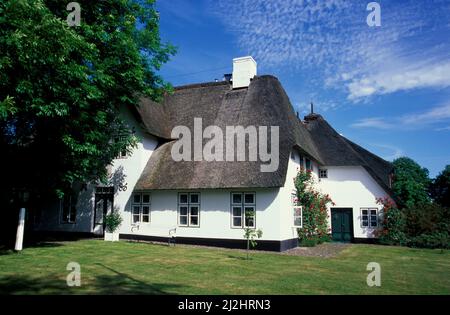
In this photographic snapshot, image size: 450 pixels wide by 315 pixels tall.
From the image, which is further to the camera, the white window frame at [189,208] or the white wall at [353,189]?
the white wall at [353,189]

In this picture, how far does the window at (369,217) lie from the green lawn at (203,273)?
7.78 m

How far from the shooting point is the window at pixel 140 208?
2006 centimetres

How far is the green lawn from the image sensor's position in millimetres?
8273

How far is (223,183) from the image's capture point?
57.4ft

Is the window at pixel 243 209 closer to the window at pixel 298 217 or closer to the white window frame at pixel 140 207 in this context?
the window at pixel 298 217

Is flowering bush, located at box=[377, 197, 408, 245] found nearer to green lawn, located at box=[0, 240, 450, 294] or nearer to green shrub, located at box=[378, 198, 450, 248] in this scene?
green shrub, located at box=[378, 198, 450, 248]

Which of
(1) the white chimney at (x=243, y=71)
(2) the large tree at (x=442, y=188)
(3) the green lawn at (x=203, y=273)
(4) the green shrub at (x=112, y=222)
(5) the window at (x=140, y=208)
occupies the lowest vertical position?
(3) the green lawn at (x=203, y=273)

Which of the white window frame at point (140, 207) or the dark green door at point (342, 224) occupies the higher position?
the white window frame at point (140, 207)

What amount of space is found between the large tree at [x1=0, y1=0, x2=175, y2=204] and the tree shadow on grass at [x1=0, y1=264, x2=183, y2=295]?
15.8ft

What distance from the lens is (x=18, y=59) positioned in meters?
10.5

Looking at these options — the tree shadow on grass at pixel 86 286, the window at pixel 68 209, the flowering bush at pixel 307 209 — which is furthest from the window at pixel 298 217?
the window at pixel 68 209

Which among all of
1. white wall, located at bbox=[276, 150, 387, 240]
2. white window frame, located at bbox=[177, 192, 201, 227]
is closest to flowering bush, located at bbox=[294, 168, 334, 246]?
white wall, located at bbox=[276, 150, 387, 240]
